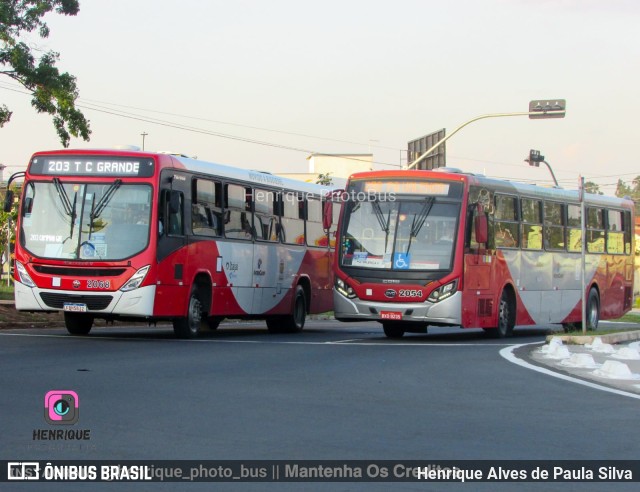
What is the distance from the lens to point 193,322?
842 inches

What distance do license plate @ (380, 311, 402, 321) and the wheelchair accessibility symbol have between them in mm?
819

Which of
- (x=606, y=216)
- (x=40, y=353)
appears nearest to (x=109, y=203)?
(x=40, y=353)

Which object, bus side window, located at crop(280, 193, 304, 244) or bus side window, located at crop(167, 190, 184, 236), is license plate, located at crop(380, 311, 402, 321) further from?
bus side window, located at crop(280, 193, 304, 244)

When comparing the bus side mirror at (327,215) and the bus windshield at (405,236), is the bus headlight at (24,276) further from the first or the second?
the bus side mirror at (327,215)

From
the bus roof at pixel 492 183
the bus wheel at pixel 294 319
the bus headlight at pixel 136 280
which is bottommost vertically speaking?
the bus wheel at pixel 294 319

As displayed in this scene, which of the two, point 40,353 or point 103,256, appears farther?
point 103,256

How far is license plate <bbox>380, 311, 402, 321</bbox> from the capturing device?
21812 millimetres

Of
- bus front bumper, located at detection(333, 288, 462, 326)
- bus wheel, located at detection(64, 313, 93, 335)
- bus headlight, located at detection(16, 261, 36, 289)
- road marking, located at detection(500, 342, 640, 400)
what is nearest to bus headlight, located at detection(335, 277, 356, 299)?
bus front bumper, located at detection(333, 288, 462, 326)

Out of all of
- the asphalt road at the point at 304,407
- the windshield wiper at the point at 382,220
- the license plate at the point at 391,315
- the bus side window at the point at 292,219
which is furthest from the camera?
the bus side window at the point at 292,219

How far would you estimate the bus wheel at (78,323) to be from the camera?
21.6m

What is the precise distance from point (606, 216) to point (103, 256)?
1555cm

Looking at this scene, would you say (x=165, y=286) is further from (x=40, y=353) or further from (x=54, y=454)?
(x=54, y=454)

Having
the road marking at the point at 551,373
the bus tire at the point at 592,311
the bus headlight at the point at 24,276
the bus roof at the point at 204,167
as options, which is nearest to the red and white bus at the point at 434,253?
the bus roof at the point at 204,167

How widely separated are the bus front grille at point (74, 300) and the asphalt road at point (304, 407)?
201 centimetres
